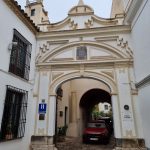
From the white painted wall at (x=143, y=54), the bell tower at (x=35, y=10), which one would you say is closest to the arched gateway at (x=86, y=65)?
the white painted wall at (x=143, y=54)

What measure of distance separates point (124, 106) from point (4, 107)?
490 cm

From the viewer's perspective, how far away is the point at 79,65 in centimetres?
852

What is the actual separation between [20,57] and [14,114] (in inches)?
98.3

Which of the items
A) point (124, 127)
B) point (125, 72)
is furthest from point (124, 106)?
point (125, 72)

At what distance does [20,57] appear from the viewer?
7785 millimetres

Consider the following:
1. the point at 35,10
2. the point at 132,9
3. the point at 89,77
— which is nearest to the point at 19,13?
the point at 89,77

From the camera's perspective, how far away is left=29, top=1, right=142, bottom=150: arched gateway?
763cm

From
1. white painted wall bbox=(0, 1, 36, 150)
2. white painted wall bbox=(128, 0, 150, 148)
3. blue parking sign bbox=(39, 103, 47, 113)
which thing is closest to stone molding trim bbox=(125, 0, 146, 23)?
white painted wall bbox=(128, 0, 150, 148)

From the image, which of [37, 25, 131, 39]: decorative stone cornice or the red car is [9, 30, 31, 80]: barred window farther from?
the red car

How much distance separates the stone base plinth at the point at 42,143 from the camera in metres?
7.72

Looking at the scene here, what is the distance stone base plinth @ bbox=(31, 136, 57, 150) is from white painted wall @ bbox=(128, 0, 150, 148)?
404 centimetres

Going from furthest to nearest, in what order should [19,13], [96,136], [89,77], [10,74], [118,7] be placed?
[118,7], [96,136], [89,77], [19,13], [10,74]

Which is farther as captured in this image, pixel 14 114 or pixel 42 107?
pixel 42 107

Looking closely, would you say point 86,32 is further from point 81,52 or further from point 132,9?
point 132,9
